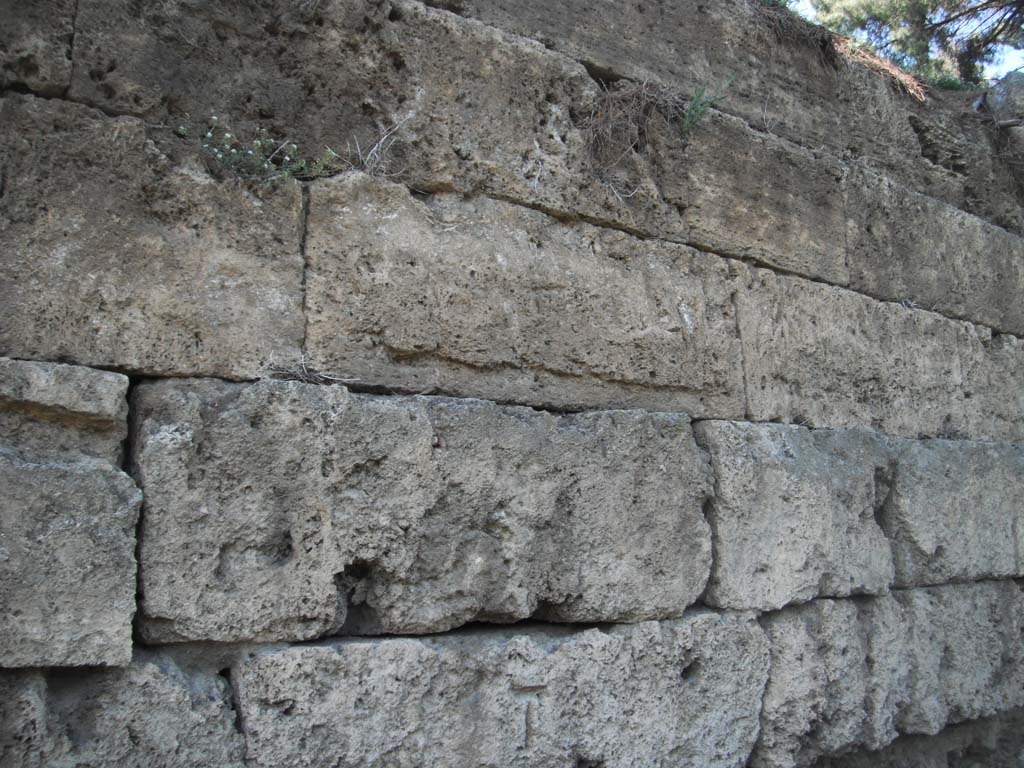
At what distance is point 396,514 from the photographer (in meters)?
2.62

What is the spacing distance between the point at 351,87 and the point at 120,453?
1.27 metres

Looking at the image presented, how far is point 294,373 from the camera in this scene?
2596 mm

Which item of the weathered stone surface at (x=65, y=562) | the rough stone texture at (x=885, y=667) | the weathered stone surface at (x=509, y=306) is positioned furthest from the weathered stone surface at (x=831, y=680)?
the weathered stone surface at (x=65, y=562)

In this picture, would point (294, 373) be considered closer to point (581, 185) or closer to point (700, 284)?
point (581, 185)

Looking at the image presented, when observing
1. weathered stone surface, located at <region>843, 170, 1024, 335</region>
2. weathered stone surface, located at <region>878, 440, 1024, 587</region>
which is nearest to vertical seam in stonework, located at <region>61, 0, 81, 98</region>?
weathered stone surface, located at <region>843, 170, 1024, 335</region>

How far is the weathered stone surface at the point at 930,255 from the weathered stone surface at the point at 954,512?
2.28ft

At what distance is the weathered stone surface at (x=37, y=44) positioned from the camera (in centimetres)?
236

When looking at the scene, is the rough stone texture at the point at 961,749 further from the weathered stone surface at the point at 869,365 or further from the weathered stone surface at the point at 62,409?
the weathered stone surface at the point at 62,409

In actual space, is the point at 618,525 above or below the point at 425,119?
below

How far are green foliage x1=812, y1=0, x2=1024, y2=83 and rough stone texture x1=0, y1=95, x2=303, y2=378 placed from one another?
23.8 feet

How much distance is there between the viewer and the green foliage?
814 centimetres

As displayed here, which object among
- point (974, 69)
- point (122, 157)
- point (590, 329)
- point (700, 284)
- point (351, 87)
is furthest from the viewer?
point (974, 69)

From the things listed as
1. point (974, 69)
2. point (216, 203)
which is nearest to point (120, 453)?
point (216, 203)

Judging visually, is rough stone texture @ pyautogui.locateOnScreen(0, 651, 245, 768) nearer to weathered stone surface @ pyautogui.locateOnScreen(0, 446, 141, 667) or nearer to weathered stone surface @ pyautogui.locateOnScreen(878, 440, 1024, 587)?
weathered stone surface @ pyautogui.locateOnScreen(0, 446, 141, 667)
